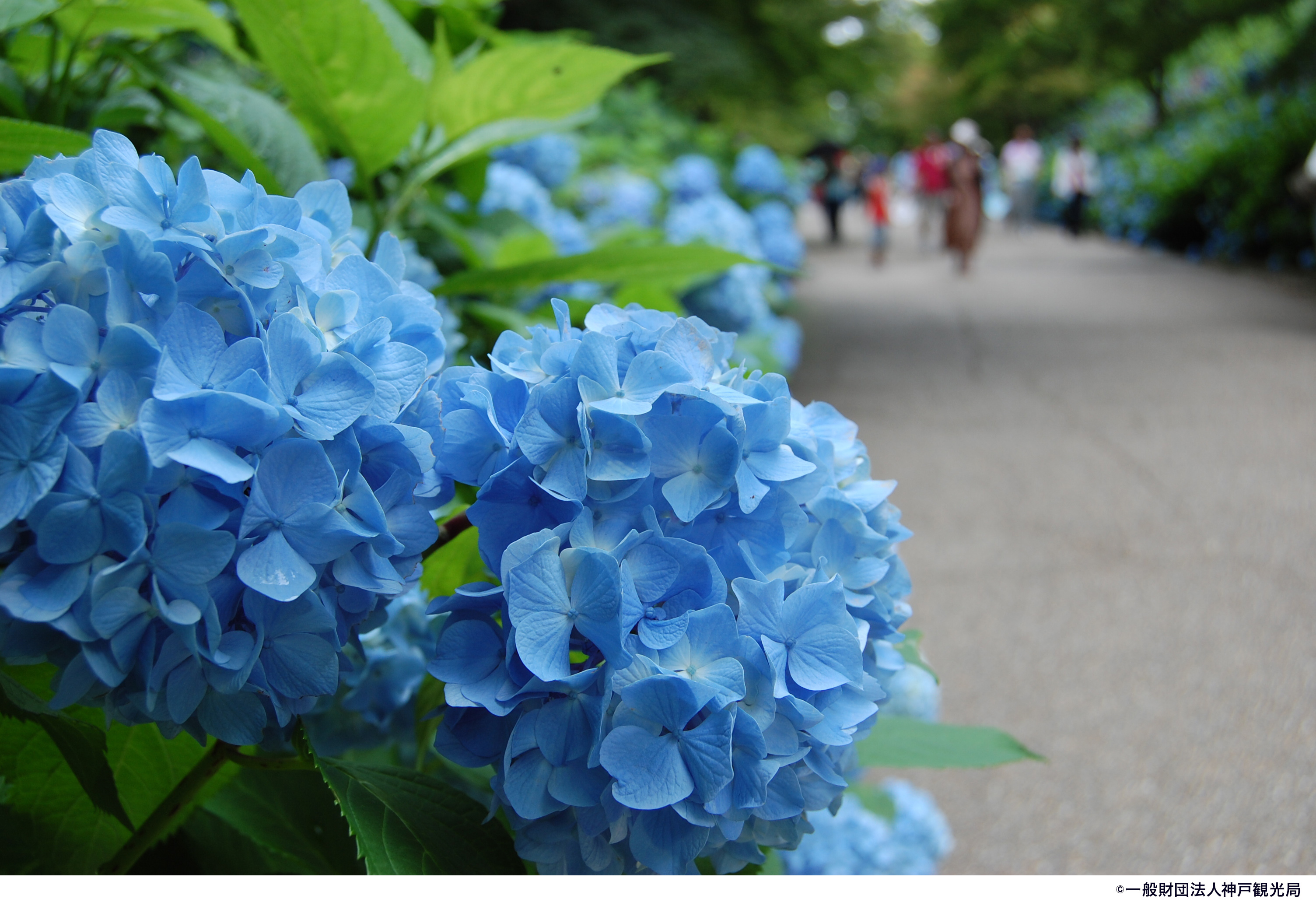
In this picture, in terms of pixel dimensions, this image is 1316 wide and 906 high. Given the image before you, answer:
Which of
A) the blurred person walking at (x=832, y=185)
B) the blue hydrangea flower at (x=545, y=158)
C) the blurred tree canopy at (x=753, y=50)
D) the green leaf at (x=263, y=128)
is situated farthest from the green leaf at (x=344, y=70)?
the blurred person walking at (x=832, y=185)

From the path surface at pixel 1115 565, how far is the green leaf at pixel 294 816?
169 centimetres

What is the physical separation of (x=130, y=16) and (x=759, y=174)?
179 inches

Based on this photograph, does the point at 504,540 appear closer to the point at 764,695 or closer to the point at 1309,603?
the point at 764,695

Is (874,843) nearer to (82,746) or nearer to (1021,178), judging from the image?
(82,746)

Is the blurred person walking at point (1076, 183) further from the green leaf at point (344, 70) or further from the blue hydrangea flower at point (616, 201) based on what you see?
the green leaf at point (344, 70)

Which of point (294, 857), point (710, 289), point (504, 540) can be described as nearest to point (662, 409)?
point (504, 540)

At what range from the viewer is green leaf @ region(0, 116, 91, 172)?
68 cm

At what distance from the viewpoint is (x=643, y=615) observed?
53 cm

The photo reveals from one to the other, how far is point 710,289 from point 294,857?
7.91ft

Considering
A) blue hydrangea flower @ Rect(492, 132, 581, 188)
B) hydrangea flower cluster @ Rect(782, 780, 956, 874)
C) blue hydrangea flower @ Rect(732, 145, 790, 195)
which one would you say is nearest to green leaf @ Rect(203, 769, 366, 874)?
hydrangea flower cluster @ Rect(782, 780, 956, 874)

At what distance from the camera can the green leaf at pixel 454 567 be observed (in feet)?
2.40

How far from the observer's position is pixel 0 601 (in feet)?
1.47

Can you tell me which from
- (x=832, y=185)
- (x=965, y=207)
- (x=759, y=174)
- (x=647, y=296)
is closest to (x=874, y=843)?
(x=647, y=296)

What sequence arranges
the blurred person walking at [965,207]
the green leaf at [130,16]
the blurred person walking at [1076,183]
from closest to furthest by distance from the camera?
1. the green leaf at [130,16]
2. the blurred person walking at [965,207]
3. the blurred person walking at [1076,183]
